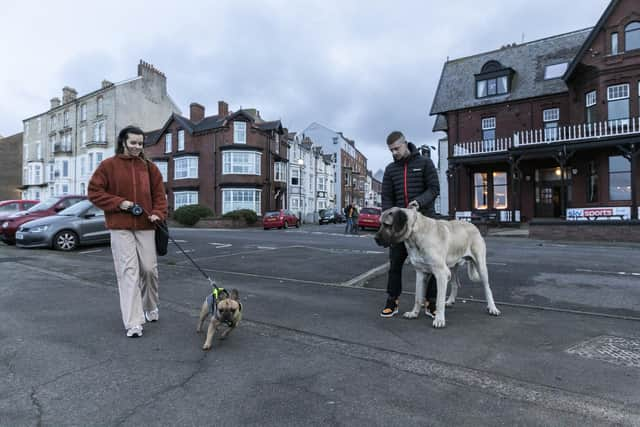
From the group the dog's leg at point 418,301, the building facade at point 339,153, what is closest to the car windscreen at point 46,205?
the dog's leg at point 418,301

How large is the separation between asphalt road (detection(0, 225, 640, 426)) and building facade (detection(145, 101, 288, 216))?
114 ft

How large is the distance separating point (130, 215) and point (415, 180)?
3.48m

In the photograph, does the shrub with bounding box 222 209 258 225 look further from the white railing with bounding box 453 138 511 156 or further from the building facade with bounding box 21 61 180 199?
the building facade with bounding box 21 61 180 199

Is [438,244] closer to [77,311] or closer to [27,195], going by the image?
[77,311]

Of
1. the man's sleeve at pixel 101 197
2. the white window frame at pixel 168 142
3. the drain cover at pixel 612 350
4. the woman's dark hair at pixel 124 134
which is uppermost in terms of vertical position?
the white window frame at pixel 168 142

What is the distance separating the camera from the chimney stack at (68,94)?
54.8 m

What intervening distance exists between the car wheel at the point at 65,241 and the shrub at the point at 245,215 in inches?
907

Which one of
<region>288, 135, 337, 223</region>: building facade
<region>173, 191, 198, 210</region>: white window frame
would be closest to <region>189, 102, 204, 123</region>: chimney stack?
<region>173, 191, 198, 210</region>: white window frame

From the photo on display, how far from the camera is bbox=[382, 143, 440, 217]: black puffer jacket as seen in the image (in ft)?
16.3

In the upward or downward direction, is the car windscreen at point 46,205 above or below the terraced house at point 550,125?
below

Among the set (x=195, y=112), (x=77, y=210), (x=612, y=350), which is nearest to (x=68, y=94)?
(x=195, y=112)

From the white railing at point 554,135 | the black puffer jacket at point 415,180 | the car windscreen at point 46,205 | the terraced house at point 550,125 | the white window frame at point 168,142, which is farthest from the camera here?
the white window frame at point 168,142

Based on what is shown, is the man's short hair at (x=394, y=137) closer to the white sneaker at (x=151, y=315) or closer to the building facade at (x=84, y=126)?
the white sneaker at (x=151, y=315)

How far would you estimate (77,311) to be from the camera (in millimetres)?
5215
